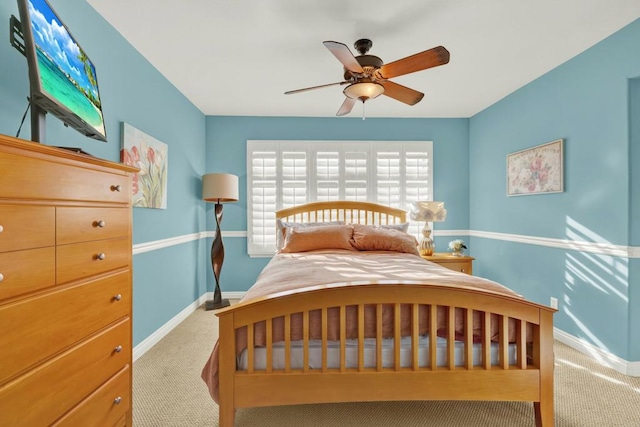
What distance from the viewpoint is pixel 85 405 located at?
4.19ft

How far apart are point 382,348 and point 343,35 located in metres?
2.30

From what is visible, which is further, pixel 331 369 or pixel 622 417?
pixel 622 417

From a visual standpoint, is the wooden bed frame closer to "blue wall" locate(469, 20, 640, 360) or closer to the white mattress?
the white mattress

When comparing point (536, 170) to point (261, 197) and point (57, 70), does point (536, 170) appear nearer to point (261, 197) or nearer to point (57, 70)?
point (261, 197)

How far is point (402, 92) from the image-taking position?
2.58m

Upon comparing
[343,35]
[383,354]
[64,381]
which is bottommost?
[383,354]

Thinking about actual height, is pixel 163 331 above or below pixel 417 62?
below

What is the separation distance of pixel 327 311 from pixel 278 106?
122 inches

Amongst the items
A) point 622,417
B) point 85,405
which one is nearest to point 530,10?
point 622,417

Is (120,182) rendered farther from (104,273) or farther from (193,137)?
(193,137)

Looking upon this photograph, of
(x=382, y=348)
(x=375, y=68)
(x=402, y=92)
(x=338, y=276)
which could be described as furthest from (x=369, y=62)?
(x=382, y=348)

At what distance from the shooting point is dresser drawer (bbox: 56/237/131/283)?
46.3 inches

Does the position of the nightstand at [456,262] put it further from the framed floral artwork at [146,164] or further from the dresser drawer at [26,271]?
the dresser drawer at [26,271]

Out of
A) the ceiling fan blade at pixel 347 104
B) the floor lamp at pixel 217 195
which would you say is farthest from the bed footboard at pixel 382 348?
the floor lamp at pixel 217 195
